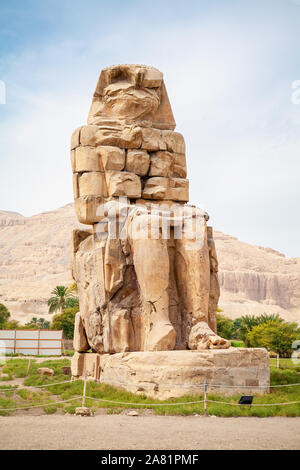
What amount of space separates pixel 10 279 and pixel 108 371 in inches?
3120

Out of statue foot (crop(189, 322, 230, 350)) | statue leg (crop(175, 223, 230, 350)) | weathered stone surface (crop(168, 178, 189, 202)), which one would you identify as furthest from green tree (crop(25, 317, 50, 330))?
statue foot (crop(189, 322, 230, 350))

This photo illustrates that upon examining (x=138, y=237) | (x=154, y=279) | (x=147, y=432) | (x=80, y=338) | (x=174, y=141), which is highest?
(x=174, y=141)

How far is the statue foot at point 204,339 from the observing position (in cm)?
684

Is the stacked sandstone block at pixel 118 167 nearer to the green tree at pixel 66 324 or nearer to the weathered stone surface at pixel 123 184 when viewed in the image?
the weathered stone surface at pixel 123 184

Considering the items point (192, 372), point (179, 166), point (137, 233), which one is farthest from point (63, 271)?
point (192, 372)

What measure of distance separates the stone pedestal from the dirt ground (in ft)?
2.47

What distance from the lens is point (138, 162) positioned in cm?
870

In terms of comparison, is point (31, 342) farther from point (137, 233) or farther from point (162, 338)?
point (162, 338)

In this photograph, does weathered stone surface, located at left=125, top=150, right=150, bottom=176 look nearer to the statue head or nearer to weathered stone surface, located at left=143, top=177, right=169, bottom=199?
weathered stone surface, located at left=143, top=177, right=169, bottom=199

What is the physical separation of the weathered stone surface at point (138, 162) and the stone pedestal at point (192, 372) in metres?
3.04

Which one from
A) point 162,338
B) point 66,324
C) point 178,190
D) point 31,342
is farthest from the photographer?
point 66,324

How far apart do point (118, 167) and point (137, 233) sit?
1.60 meters

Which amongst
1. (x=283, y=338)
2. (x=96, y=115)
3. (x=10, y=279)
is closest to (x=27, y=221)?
(x=10, y=279)
